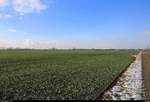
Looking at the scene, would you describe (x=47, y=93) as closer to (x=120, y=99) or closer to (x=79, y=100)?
(x=79, y=100)

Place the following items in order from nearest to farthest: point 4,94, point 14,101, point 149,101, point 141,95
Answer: point 14,101
point 149,101
point 4,94
point 141,95

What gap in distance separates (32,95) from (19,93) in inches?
36.0

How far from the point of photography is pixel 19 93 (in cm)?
1223

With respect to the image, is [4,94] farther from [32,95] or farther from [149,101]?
[149,101]

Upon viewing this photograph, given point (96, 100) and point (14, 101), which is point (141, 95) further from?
point (14, 101)

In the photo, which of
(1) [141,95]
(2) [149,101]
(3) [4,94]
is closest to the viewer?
(2) [149,101]

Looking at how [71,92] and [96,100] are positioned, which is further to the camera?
[71,92]

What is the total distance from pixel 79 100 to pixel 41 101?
1.82m

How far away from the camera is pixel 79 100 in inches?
432

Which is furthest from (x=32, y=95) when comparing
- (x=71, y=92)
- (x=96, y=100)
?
(x=96, y=100)

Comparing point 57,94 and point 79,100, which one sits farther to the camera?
point 57,94

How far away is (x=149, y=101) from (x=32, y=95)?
5879 mm

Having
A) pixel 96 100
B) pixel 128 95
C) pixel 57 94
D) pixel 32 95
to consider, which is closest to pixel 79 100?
pixel 96 100

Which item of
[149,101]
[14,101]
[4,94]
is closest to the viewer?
[14,101]
